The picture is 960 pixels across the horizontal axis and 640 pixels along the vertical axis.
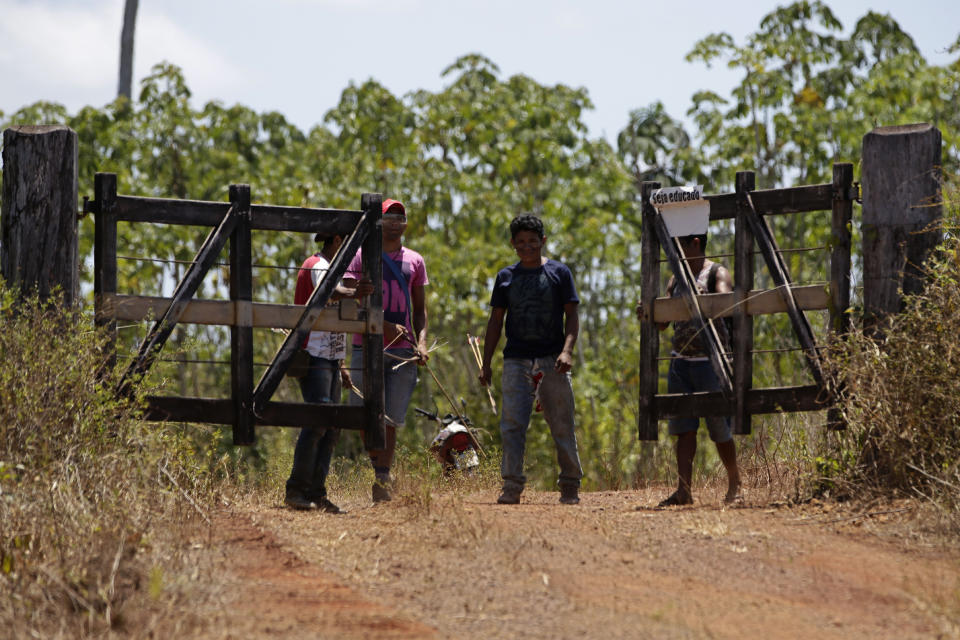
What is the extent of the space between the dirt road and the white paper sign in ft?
6.24

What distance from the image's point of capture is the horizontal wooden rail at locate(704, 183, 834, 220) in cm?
736

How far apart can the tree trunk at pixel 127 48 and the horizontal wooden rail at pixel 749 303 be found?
780 inches

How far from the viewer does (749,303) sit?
7.54 metres

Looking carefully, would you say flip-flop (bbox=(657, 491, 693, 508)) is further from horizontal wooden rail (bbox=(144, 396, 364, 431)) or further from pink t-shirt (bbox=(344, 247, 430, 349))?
horizontal wooden rail (bbox=(144, 396, 364, 431))

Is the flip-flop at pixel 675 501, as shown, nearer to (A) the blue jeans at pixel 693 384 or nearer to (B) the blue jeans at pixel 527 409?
(A) the blue jeans at pixel 693 384

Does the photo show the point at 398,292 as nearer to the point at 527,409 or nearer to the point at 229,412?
the point at 527,409

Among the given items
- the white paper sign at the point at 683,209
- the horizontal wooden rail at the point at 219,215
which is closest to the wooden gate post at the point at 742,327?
the white paper sign at the point at 683,209

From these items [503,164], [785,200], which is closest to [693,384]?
[785,200]

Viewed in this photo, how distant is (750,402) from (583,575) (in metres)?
2.76

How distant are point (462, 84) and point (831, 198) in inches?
682

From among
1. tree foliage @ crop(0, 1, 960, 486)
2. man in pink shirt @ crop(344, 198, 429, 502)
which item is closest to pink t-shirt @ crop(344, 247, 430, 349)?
man in pink shirt @ crop(344, 198, 429, 502)

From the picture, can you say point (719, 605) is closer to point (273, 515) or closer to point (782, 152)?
point (273, 515)

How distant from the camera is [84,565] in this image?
456 centimetres

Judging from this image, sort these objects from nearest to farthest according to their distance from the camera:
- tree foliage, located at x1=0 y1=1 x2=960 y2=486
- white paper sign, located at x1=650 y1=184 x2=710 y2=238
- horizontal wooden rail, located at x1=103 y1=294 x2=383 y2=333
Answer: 1. horizontal wooden rail, located at x1=103 y1=294 x2=383 y2=333
2. white paper sign, located at x1=650 y1=184 x2=710 y2=238
3. tree foliage, located at x1=0 y1=1 x2=960 y2=486
